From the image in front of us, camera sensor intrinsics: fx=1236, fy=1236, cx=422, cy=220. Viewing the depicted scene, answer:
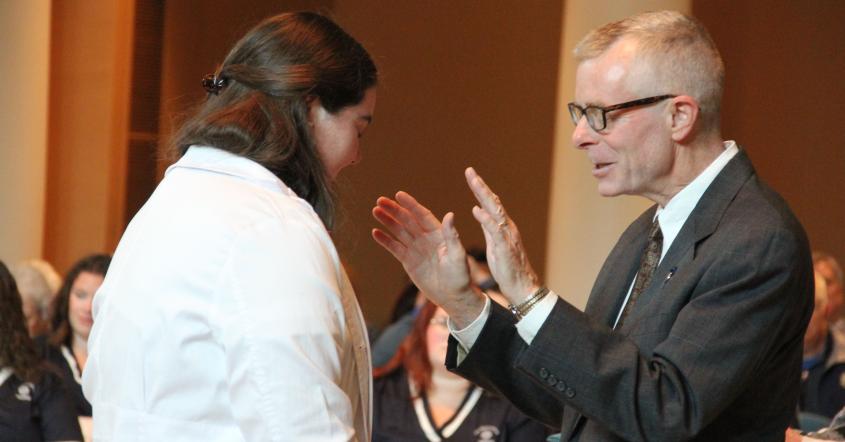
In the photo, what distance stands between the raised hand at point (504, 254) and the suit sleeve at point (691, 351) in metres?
0.07

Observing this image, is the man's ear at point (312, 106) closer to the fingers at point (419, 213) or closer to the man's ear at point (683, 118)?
the fingers at point (419, 213)

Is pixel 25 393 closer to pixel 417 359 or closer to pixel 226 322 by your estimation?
pixel 417 359

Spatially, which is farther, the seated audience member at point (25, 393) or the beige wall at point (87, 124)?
the beige wall at point (87, 124)

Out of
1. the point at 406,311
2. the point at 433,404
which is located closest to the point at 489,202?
the point at 433,404

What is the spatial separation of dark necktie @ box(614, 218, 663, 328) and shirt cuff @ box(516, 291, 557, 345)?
238 mm

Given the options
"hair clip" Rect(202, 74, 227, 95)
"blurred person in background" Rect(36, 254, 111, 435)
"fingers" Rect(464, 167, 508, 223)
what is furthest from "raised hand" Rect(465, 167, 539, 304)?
"blurred person in background" Rect(36, 254, 111, 435)

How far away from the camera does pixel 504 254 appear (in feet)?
6.35

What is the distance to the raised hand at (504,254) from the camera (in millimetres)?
1937

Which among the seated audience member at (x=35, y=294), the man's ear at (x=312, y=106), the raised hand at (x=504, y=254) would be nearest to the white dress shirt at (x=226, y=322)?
the man's ear at (x=312, y=106)

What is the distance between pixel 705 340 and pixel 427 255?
54cm

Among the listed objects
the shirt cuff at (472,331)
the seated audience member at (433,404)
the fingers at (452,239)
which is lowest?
the seated audience member at (433,404)

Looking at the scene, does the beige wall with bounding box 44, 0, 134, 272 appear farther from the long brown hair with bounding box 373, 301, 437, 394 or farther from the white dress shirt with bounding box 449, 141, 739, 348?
the white dress shirt with bounding box 449, 141, 739, 348

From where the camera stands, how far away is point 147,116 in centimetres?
744

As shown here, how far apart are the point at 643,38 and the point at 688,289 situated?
46 centimetres
